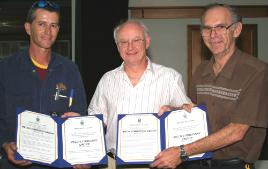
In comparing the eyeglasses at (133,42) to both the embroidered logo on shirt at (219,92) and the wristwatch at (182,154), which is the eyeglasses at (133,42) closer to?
the embroidered logo on shirt at (219,92)

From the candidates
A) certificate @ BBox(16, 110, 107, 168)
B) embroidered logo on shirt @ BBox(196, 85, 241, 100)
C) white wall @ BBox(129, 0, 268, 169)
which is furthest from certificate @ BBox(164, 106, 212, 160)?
white wall @ BBox(129, 0, 268, 169)

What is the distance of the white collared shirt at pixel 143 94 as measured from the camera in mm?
2502

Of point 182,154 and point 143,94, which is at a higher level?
point 143,94

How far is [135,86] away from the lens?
2559mm

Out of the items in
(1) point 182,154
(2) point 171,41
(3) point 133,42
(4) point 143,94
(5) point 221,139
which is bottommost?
(1) point 182,154

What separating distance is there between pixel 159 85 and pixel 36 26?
3.18 feet

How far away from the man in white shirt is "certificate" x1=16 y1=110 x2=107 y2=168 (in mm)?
244

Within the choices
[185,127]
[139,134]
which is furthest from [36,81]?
[185,127]

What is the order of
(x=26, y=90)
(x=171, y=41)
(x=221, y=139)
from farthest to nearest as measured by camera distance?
1. (x=171, y=41)
2. (x=26, y=90)
3. (x=221, y=139)

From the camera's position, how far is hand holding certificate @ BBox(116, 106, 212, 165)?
2.32 m

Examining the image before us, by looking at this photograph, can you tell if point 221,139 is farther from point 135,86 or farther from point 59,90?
point 59,90

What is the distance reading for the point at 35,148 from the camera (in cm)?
230

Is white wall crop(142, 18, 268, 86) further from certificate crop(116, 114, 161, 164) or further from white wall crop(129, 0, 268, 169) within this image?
certificate crop(116, 114, 161, 164)

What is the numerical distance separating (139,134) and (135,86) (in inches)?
15.0
